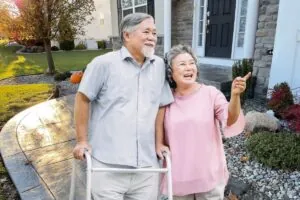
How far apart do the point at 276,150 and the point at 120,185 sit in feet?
6.38

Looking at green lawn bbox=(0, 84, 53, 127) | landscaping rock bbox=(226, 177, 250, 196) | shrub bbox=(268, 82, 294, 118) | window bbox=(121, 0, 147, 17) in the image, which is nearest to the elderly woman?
landscaping rock bbox=(226, 177, 250, 196)

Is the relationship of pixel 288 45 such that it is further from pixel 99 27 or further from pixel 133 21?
pixel 99 27

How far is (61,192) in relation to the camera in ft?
8.43

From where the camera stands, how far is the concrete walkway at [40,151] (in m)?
2.66

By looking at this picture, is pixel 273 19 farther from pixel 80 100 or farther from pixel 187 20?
pixel 80 100

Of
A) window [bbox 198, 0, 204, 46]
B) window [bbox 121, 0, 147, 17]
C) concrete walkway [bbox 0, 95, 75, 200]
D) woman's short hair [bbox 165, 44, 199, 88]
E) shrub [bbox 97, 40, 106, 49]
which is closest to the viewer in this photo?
woman's short hair [bbox 165, 44, 199, 88]

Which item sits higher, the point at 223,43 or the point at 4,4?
the point at 4,4

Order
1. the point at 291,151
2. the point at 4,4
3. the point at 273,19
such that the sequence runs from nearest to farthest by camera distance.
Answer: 1. the point at 291,151
2. the point at 273,19
3. the point at 4,4

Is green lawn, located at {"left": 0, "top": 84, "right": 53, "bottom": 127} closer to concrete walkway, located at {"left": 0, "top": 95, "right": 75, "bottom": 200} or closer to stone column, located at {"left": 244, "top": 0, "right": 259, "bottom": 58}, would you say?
concrete walkway, located at {"left": 0, "top": 95, "right": 75, "bottom": 200}

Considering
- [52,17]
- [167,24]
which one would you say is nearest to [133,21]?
[167,24]

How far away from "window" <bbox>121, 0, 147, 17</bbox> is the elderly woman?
8747mm

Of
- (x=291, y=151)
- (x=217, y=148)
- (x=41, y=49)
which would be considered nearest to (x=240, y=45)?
(x=291, y=151)

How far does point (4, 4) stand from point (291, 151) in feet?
29.9

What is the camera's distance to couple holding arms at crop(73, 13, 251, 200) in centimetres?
150
